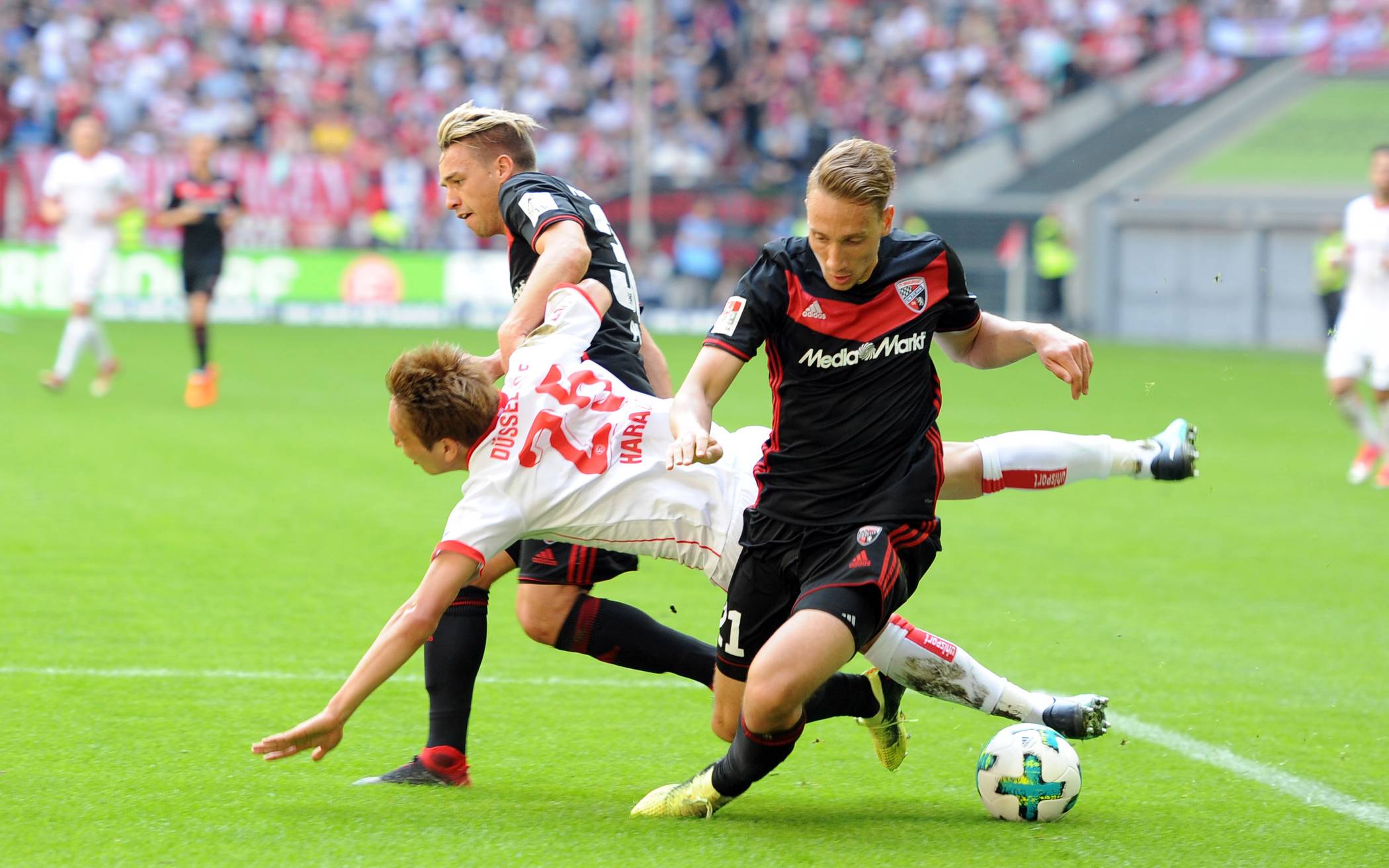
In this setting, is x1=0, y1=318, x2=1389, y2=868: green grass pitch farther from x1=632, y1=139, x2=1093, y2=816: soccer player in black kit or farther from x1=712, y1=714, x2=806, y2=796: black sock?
x1=632, y1=139, x2=1093, y2=816: soccer player in black kit

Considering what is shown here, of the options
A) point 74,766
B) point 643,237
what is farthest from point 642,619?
point 643,237

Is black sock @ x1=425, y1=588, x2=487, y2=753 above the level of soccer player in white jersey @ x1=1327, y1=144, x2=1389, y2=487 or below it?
below

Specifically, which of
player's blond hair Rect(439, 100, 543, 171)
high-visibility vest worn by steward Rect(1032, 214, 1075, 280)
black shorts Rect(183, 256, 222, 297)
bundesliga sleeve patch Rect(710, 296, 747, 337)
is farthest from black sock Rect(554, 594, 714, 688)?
high-visibility vest worn by steward Rect(1032, 214, 1075, 280)

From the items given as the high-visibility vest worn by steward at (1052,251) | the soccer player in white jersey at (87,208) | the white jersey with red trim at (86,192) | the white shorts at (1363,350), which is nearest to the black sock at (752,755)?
the white shorts at (1363,350)

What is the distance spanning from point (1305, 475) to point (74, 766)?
9.18 metres

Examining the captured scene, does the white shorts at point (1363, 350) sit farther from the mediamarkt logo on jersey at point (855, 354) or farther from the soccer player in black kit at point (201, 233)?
the soccer player in black kit at point (201, 233)

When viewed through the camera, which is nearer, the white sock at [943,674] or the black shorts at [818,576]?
the black shorts at [818,576]

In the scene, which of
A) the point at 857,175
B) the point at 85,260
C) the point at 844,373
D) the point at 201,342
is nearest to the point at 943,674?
the point at 844,373

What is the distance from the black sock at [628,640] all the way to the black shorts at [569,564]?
72 mm

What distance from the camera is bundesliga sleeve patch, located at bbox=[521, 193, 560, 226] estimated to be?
4523mm

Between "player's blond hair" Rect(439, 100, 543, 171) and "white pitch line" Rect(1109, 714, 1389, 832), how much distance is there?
2.55 m

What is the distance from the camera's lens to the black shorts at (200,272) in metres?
14.1

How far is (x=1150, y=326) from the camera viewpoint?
85.1 ft

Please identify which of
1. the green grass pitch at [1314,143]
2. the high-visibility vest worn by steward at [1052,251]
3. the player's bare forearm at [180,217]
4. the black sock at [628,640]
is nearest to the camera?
the black sock at [628,640]
